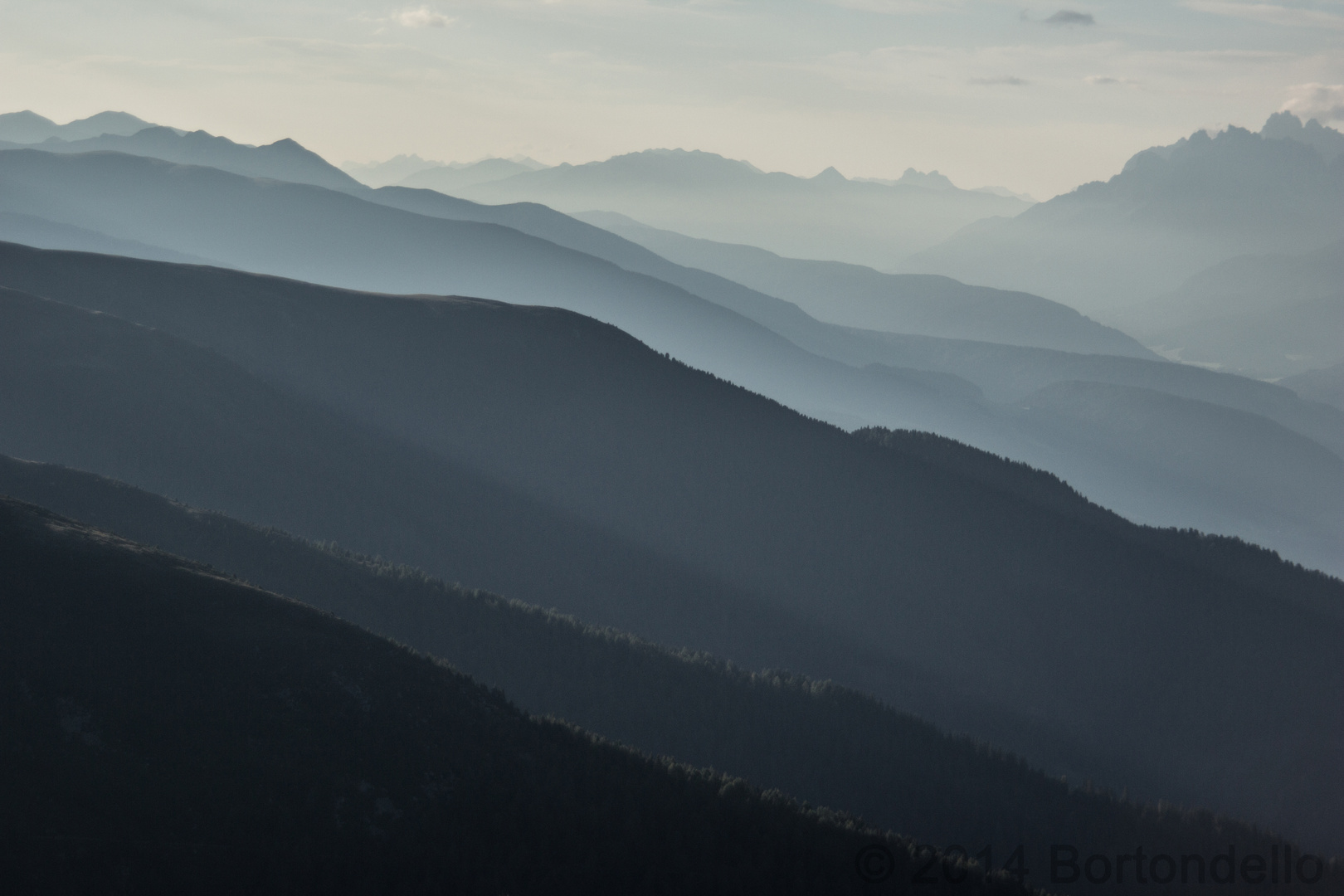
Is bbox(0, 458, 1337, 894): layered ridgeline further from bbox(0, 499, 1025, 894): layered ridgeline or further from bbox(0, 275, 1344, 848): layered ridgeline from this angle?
bbox(0, 499, 1025, 894): layered ridgeline

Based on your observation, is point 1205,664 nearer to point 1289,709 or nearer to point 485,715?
point 1289,709

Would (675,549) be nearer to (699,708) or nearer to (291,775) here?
(699,708)

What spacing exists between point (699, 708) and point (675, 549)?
7687 centimetres

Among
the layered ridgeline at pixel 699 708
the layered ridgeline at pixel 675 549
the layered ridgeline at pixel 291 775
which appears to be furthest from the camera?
the layered ridgeline at pixel 675 549

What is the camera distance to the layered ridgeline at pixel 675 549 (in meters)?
146

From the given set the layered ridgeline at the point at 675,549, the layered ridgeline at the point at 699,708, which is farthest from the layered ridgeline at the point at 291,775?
the layered ridgeline at the point at 675,549

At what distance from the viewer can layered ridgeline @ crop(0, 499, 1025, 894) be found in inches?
1468

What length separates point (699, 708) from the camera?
106 m

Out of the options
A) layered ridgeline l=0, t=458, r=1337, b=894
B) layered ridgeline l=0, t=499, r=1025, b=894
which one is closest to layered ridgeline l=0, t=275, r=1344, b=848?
layered ridgeline l=0, t=458, r=1337, b=894

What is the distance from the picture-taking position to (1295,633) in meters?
189

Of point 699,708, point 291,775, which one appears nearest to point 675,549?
point 699,708

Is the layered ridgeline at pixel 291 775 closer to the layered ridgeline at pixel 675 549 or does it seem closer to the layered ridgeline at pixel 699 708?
the layered ridgeline at pixel 699 708

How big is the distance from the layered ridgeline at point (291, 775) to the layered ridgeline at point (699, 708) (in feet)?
132

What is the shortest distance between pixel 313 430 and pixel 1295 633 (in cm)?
17108
